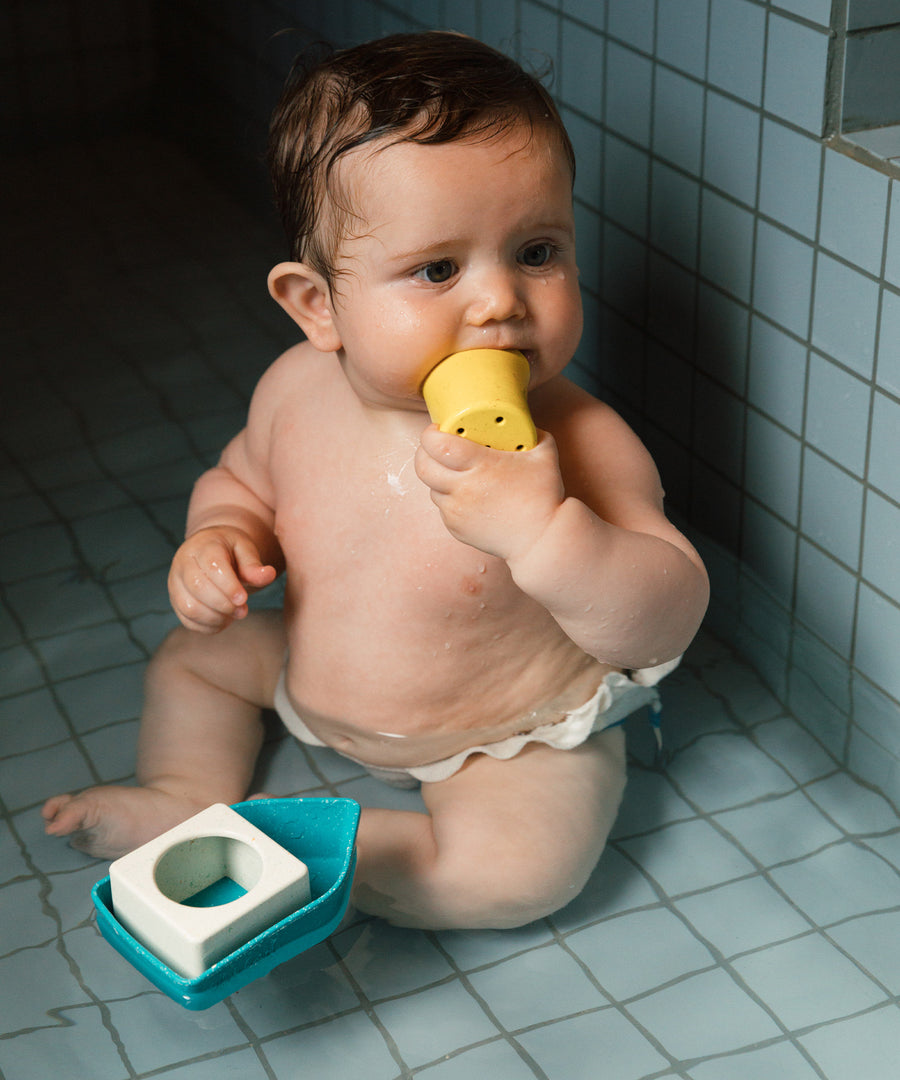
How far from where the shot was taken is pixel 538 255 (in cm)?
85

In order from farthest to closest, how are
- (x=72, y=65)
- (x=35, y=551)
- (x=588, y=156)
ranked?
(x=72, y=65) → (x=35, y=551) → (x=588, y=156)

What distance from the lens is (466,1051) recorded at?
35.1 inches

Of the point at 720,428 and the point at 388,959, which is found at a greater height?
the point at 720,428

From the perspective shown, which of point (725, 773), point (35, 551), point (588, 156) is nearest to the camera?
point (725, 773)

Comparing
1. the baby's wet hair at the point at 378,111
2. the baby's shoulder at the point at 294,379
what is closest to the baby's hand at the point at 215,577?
the baby's shoulder at the point at 294,379

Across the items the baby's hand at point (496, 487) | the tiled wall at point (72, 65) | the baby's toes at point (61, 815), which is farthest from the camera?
the tiled wall at point (72, 65)

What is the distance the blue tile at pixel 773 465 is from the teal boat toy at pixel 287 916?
1.39ft

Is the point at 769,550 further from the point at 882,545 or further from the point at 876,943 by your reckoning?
the point at 876,943

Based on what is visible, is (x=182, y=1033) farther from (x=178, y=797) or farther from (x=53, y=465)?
(x=53, y=465)

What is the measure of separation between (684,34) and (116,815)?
0.71 meters

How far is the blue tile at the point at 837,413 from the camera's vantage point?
3.16 feet

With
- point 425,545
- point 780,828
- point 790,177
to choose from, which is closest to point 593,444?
point 425,545

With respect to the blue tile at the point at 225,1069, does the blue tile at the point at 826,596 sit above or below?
above

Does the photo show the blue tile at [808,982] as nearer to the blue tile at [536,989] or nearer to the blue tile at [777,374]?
the blue tile at [536,989]
